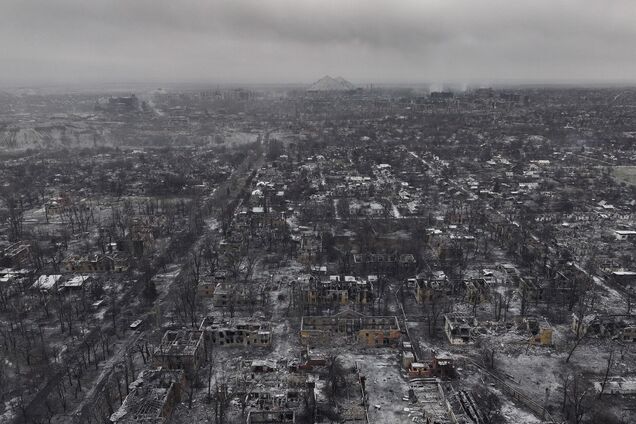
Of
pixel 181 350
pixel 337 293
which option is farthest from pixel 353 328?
pixel 181 350

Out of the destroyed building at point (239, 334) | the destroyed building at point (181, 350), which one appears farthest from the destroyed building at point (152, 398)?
the destroyed building at point (239, 334)

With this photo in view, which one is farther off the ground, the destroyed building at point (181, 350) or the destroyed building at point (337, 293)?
the destroyed building at point (337, 293)

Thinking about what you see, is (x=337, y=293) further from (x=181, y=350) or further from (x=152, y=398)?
(x=152, y=398)

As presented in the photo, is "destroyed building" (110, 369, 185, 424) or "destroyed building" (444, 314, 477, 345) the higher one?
"destroyed building" (444, 314, 477, 345)

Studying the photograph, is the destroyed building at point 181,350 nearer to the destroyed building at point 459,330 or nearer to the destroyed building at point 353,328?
the destroyed building at point 353,328

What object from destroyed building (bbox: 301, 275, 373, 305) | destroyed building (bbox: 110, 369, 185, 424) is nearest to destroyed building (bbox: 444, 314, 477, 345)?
destroyed building (bbox: 301, 275, 373, 305)

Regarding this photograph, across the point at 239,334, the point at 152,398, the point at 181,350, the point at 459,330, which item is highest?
the point at 459,330

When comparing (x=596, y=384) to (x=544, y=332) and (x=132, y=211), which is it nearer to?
(x=544, y=332)

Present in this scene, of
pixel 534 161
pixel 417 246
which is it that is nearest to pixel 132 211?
pixel 417 246

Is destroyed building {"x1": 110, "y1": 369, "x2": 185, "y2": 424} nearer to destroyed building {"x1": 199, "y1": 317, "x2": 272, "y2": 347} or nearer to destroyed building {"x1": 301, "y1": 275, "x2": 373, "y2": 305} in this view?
destroyed building {"x1": 199, "y1": 317, "x2": 272, "y2": 347}

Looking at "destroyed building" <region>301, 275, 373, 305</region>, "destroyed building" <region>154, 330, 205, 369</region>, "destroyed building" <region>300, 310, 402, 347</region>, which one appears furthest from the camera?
"destroyed building" <region>301, 275, 373, 305</region>

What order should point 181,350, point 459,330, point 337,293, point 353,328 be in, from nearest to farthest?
point 181,350
point 459,330
point 353,328
point 337,293

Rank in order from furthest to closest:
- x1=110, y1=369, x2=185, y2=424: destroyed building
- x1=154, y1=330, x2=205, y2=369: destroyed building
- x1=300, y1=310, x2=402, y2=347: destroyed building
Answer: x1=300, y1=310, x2=402, y2=347: destroyed building, x1=154, y1=330, x2=205, y2=369: destroyed building, x1=110, y1=369, x2=185, y2=424: destroyed building
